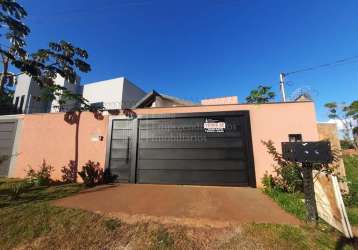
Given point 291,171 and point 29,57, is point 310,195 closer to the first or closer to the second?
point 291,171

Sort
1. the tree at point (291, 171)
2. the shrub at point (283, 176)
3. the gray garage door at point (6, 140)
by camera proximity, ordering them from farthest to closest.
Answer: the gray garage door at point (6, 140) → the shrub at point (283, 176) → the tree at point (291, 171)

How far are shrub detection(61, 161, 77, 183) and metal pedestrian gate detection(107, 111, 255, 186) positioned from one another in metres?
1.39

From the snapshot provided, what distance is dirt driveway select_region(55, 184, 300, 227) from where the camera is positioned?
311cm

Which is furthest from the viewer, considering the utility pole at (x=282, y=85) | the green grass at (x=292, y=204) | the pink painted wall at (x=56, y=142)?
the utility pole at (x=282, y=85)

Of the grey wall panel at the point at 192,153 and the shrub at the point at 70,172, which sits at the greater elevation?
the grey wall panel at the point at 192,153

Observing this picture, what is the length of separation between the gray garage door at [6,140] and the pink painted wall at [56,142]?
467mm

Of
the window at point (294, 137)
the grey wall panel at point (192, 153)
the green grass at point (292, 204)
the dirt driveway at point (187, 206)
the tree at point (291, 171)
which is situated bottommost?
the dirt driveway at point (187, 206)

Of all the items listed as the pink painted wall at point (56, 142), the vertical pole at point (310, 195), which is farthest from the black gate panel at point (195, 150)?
the vertical pole at point (310, 195)

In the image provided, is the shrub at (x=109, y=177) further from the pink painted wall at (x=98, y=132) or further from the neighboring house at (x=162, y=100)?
the neighboring house at (x=162, y=100)

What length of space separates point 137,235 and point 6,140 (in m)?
8.34

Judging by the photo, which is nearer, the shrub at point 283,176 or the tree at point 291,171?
the tree at point 291,171

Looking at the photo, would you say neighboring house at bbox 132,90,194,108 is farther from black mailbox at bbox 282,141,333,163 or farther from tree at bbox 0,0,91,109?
→ black mailbox at bbox 282,141,333,163

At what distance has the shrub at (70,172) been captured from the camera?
6641 mm

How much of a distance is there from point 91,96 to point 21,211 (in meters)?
14.7
